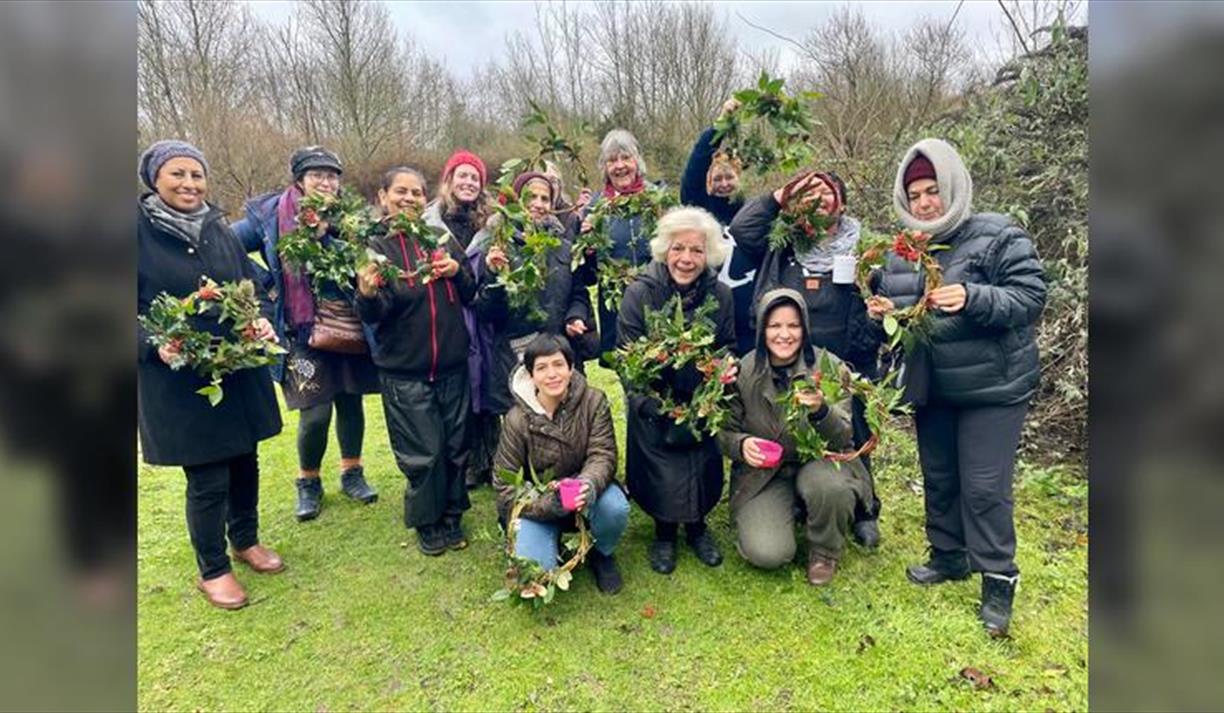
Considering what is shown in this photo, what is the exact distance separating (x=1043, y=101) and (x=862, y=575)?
15.7 ft

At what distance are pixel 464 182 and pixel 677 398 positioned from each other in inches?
75.7

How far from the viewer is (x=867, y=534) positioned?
4215 mm

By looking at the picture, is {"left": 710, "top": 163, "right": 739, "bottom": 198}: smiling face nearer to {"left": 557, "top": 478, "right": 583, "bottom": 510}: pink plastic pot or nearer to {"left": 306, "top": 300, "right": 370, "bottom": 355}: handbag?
{"left": 557, "top": 478, "right": 583, "bottom": 510}: pink plastic pot

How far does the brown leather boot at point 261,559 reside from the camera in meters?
3.97

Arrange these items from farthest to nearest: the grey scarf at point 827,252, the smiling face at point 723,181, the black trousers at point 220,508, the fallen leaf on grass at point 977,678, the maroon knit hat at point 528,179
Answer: the smiling face at point 723,181
the maroon knit hat at point 528,179
the grey scarf at point 827,252
the black trousers at point 220,508
the fallen leaf on grass at point 977,678

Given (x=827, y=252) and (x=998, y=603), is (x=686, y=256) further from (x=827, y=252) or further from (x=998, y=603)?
(x=998, y=603)

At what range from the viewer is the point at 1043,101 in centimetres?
598

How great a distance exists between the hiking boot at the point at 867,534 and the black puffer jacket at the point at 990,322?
4.39ft

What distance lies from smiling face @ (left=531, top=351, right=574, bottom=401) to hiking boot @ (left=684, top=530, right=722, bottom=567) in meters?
1.31

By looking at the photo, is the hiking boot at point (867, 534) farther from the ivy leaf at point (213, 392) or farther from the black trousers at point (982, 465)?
the ivy leaf at point (213, 392)

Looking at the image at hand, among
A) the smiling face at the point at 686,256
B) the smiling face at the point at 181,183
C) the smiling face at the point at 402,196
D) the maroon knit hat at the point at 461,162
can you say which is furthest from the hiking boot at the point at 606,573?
the smiling face at the point at 181,183

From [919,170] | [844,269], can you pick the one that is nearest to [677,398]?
[844,269]
